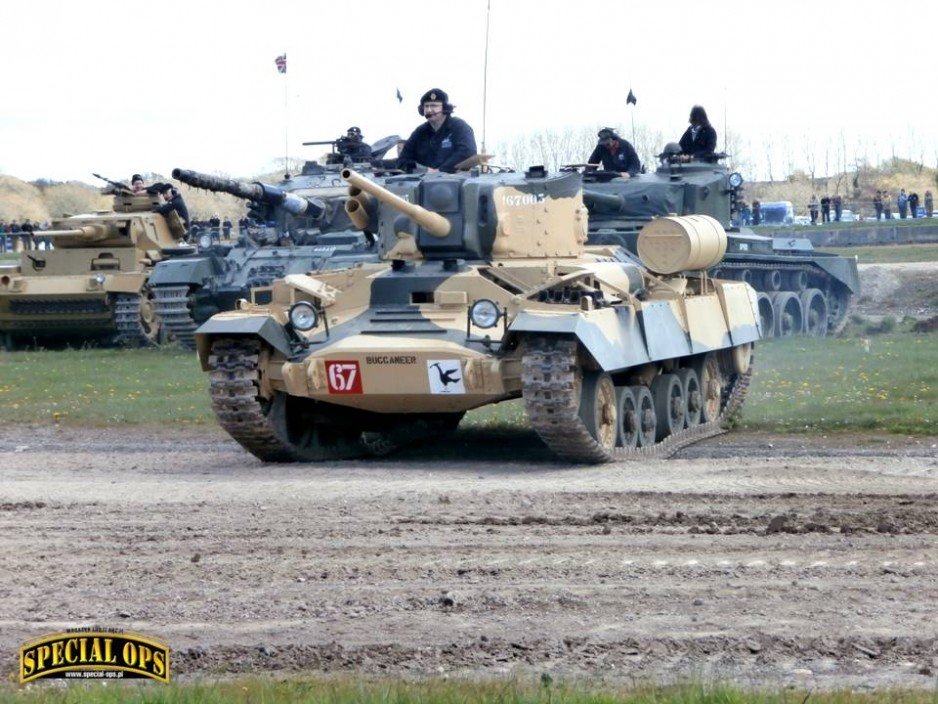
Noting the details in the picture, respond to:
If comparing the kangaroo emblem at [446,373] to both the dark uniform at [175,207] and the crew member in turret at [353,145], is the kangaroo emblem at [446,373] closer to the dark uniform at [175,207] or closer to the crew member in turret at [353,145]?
the crew member in turret at [353,145]

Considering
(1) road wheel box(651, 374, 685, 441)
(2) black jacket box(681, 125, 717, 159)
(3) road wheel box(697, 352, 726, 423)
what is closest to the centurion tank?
(2) black jacket box(681, 125, 717, 159)

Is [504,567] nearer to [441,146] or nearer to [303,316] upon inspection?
[303,316]

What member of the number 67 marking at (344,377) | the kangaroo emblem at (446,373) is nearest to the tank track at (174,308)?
the number 67 marking at (344,377)

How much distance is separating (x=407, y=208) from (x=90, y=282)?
1679 centimetres

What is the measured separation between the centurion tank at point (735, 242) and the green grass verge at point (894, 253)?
33.3 ft

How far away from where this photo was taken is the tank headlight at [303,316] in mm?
14312

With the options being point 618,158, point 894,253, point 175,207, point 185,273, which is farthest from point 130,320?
point 894,253

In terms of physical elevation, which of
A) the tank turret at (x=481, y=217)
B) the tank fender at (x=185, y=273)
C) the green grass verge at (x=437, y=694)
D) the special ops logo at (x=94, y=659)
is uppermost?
the tank turret at (x=481, y=217)

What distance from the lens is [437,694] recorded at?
19.5 feet

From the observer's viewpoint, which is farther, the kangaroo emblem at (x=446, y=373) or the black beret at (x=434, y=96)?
the black beret at (x=434, y=96)

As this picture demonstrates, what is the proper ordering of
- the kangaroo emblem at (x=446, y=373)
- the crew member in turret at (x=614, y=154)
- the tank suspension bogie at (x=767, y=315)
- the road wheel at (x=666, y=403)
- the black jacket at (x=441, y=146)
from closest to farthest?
the kangaroo emblem at (x=446, y=373) → the road wheel at (x=666, y=403) → the black jacket at (x=441, y=146) → the crew member in turret at (x=614, y=154) → the tank suspension bogie at (x=767, y=315)

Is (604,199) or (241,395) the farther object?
(604,199)

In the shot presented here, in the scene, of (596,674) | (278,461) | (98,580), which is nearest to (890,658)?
(596,674)

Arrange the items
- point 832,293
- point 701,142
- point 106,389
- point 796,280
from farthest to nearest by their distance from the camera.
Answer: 1. point 832,293
2. point 796,280
3. point 701,142
4. point 106,389
